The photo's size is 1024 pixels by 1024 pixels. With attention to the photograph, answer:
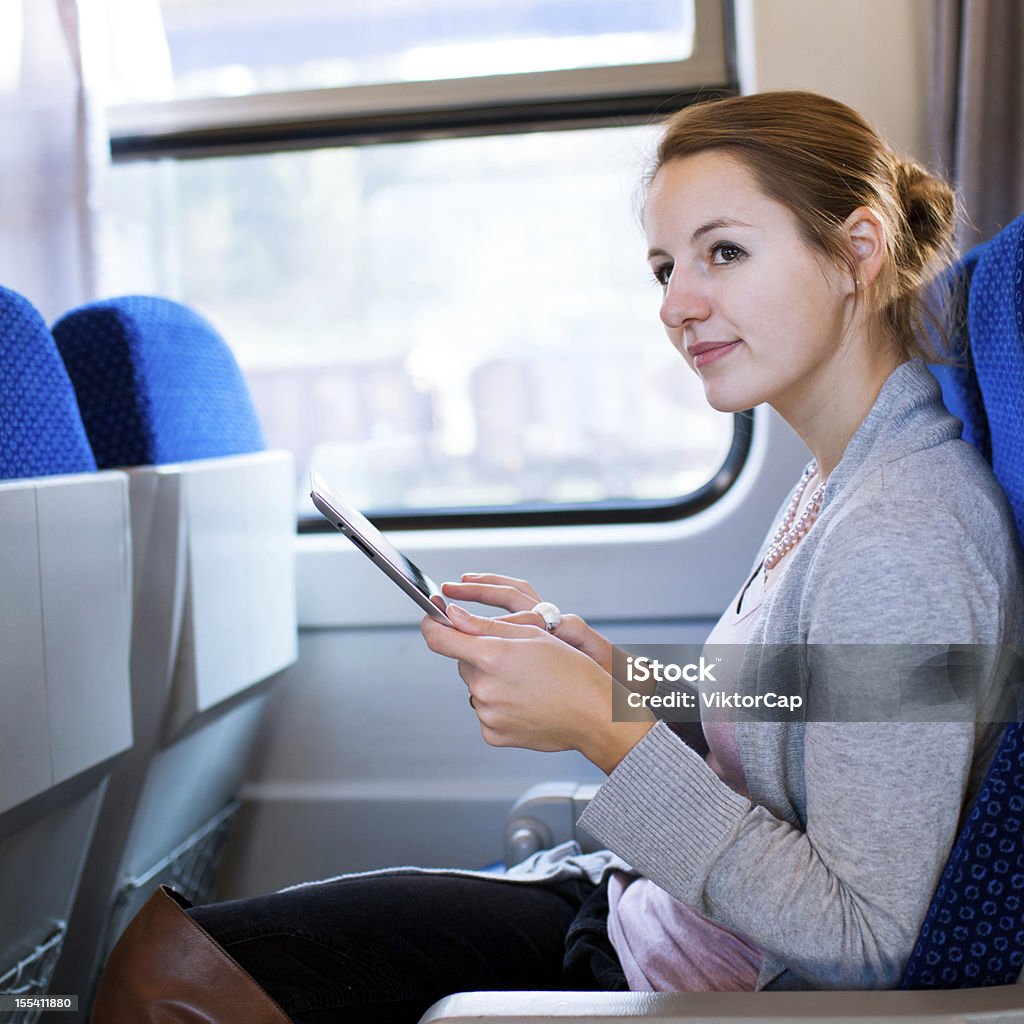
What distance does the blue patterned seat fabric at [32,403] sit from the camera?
117cm

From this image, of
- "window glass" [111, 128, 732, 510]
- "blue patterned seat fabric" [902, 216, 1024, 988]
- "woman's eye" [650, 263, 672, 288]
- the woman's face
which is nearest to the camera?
"blue patterned seat fabric" [902, 216, 1024, 988]

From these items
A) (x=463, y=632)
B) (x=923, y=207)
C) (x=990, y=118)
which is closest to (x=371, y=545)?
(x=463, y=632)

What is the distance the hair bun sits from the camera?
1166mm

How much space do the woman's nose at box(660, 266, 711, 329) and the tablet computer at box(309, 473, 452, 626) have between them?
370 mm

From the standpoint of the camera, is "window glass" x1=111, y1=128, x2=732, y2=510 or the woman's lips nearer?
the woman's lips

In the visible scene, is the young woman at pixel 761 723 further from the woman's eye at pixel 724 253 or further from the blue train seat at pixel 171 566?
the blue train seat at pixel 171 566

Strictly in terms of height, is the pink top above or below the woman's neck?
below

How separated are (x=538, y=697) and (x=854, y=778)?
26cm

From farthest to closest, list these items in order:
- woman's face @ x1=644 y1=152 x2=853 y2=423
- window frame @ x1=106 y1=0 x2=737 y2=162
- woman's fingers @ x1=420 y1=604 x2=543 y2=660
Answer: window frame @ x1=106 y1=0 x2=737 y2=162 < woman's face @ x1=644 y1=152 x2=853 y2=423 < woman's fingers @ x1=420 y1=604 x2=543 y2=660

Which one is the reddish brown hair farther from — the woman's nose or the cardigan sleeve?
the cardigan sleeve

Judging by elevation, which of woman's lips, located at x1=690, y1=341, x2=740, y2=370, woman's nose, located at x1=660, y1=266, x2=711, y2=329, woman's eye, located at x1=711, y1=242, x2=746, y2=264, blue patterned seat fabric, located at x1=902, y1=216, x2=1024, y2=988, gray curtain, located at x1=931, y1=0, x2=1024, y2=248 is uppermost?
gray curtain, located at x1=931, y1=0, x2=1024, y2=248

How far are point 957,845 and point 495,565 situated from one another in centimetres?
118

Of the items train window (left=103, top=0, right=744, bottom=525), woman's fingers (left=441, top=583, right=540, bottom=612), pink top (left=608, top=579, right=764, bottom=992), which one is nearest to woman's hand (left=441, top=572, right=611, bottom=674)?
woman's fingers (left=441, top=583, right=540, bottom=612)

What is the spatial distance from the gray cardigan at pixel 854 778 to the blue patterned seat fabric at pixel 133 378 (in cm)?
83
